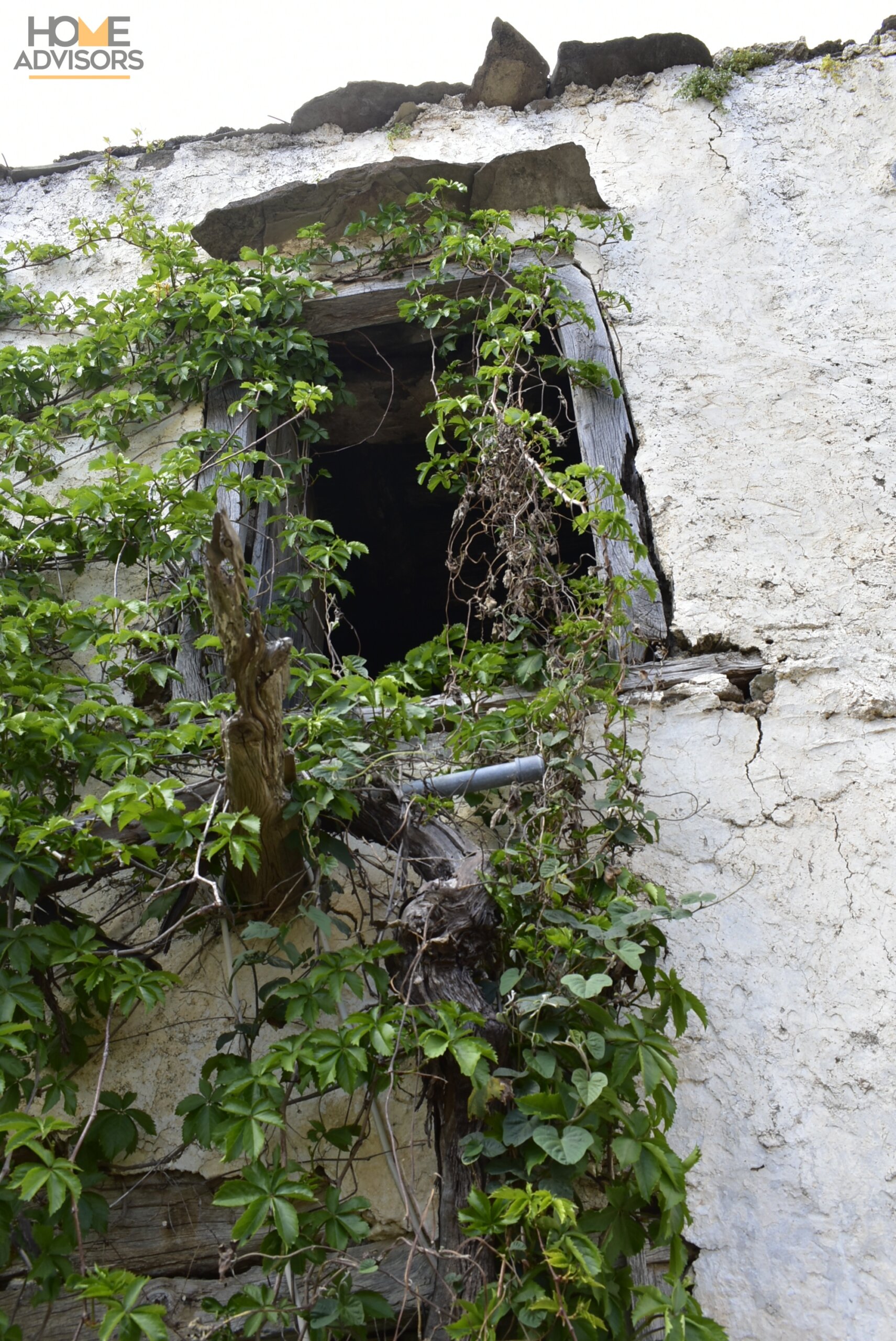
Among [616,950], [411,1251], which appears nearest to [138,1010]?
[411,1251]

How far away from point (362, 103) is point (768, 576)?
284cm

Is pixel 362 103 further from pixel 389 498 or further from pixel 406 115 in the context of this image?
pixel 389 498

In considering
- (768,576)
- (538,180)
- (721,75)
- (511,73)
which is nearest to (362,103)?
(511,73)

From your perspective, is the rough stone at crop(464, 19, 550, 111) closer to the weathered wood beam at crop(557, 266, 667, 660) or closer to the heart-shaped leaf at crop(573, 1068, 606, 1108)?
the weathered wood beam at crop(557, 266, 667, 660)

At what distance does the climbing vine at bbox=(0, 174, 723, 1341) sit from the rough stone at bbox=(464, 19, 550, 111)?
3.57ft

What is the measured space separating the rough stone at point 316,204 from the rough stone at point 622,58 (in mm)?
747

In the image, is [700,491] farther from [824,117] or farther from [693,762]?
[824,117]

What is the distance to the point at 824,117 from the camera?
4.08 meters

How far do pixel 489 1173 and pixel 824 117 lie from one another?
394cm

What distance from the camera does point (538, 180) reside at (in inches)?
155

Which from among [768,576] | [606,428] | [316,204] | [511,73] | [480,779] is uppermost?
[511,73]

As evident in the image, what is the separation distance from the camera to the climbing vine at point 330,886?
1966 mm

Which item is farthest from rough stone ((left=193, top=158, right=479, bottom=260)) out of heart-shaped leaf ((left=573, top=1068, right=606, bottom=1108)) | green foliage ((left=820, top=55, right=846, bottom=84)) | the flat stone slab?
heart-shaped leaf ((left=573, top=1068, right=606, bottom=1108))

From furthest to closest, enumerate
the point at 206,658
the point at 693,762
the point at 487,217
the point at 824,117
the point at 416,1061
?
the point at 824,117 < the point at 487,217 < the point at 206,658 < the point at 693,762 < the point at 416,1061
